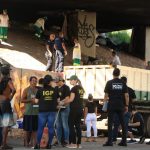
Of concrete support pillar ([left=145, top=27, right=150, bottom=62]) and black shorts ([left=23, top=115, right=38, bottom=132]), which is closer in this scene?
black shorts ([left=23, top=115, right=38, bottom=132])

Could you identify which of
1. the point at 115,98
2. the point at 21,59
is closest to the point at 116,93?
the point at 115,98

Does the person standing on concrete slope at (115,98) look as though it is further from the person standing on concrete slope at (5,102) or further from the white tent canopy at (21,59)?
the white tent canopy at (21,59)

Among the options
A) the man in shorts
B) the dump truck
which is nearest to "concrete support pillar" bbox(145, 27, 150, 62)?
the dump truck

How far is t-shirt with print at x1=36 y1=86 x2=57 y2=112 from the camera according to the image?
42.7 ft

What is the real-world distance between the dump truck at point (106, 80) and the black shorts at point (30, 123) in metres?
5.45

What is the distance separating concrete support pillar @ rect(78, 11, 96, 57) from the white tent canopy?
26.3 ft

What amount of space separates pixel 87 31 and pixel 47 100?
21955mm

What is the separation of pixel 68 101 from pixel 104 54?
21.9 meters

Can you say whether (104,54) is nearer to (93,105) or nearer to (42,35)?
(42,35)

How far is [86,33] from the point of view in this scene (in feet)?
113

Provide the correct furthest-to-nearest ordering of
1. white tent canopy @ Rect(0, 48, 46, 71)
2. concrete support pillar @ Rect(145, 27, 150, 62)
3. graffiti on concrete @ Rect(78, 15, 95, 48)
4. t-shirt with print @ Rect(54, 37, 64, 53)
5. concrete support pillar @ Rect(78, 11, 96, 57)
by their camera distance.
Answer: concrete support pillar @ Rect(145, 27, 150, 62) → graffiti on concrete @ Rect(78, 15, 95, 48) → concrete support pillar @ Rect(78, 11, 96, 57) → white tent canopy @ Rect(0, 48, 46, 71) → t-shirt with print @ Rect(54, 37, 64, 53)

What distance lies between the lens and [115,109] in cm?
1398

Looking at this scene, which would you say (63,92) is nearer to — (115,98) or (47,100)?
(47,100)

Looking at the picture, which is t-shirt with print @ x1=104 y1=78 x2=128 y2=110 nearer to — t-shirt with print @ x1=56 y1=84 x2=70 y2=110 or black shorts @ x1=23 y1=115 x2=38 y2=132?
t-shirt with print @ x1=56 y1=84 x2=70 y2=110
